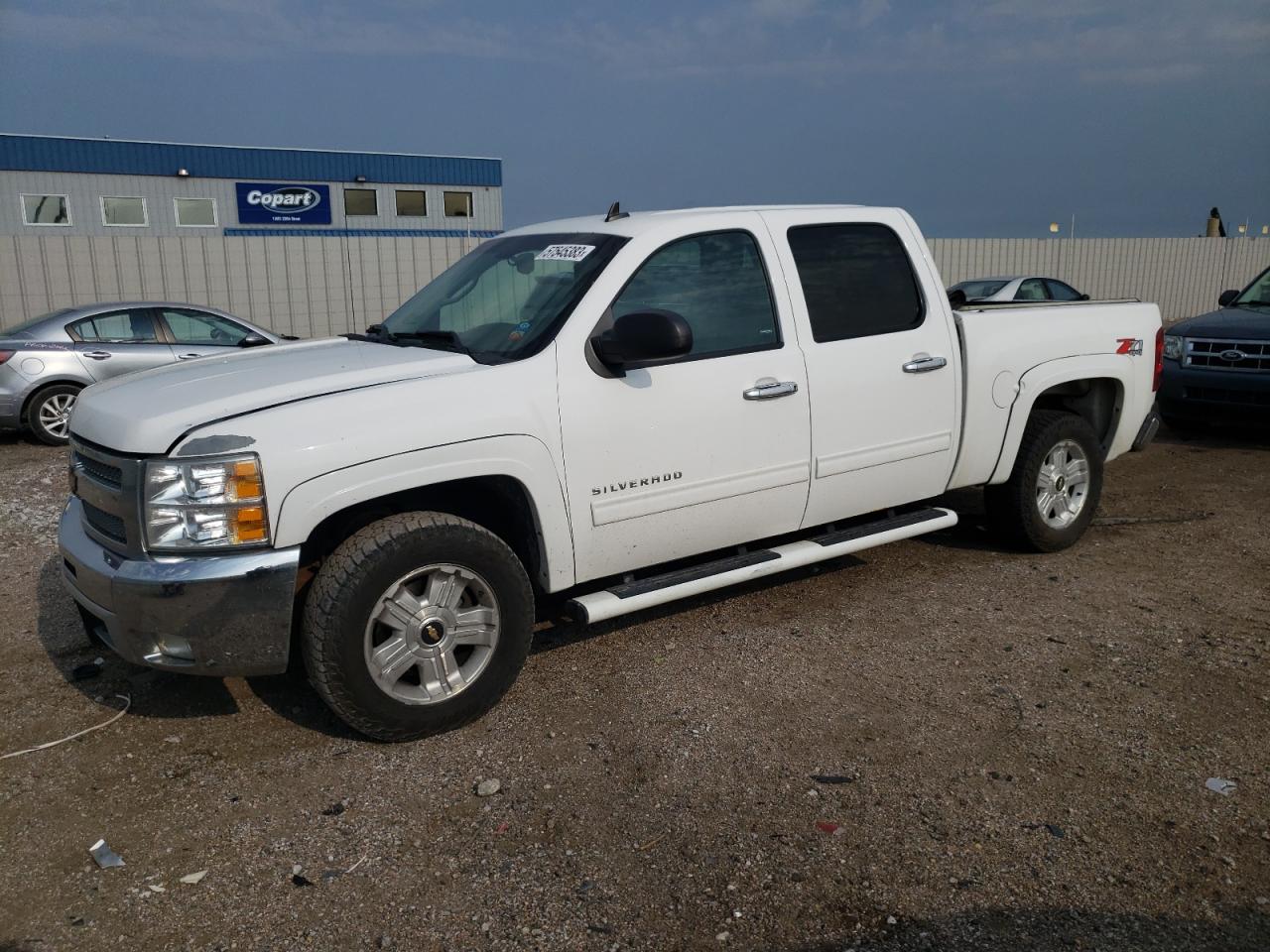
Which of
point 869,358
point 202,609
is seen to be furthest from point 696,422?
point 202,609

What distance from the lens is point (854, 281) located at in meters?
5.08

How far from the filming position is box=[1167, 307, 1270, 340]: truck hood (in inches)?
357

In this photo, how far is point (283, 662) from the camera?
12.0 feet

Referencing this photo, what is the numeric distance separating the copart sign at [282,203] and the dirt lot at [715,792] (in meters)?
25.8

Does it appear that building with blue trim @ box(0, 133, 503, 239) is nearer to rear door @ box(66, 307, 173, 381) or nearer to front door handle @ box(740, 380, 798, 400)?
rear door @ box(66, 307, 173, 381)

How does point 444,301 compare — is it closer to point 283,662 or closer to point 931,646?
point 283,662

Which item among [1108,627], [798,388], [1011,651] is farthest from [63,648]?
[1108,627]

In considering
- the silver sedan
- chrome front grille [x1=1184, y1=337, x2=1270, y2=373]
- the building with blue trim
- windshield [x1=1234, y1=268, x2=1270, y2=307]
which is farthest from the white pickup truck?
the building with blue trim

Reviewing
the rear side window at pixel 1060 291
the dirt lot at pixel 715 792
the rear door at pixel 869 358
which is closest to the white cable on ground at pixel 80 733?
the dirt lot at pixel 715 792

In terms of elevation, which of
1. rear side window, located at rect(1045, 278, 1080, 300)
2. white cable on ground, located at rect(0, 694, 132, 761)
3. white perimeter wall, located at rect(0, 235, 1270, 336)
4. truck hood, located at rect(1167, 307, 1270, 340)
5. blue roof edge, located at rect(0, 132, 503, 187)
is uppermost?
blue roof edge, located at rect(0, 132, 503, 187)

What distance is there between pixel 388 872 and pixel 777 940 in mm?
1191

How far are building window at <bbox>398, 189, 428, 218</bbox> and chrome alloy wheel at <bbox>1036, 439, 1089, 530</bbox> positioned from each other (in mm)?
27446

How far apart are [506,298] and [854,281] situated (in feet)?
5.72

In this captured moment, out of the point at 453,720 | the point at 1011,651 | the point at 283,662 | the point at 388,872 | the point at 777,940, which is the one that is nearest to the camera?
the point at 777,940
